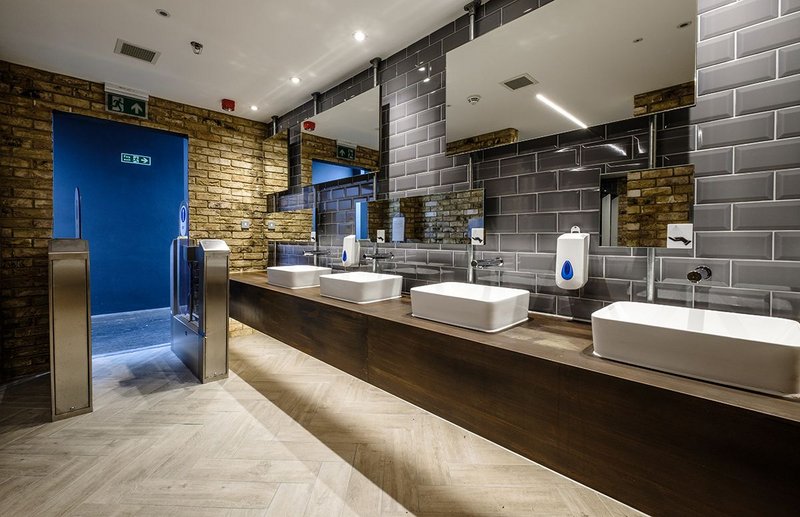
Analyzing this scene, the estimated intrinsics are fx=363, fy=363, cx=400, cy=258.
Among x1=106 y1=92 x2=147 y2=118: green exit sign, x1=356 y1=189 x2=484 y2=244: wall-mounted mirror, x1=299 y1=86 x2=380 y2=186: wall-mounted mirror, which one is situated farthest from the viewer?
x1=106 y1=92 x2=147 y2=118: green exit sign

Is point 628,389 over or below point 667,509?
over

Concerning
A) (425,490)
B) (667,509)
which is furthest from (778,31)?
(425,490)

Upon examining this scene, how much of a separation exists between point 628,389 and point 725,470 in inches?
10.0

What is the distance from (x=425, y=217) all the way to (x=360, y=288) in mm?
755

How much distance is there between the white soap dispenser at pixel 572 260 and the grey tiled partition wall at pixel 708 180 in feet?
0.34

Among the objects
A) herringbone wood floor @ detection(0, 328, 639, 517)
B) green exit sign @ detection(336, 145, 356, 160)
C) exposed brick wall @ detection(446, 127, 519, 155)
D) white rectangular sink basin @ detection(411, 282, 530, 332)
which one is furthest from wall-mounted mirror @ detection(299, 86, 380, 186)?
herringbone wood floor @ detection(0, 328, 639, 517)

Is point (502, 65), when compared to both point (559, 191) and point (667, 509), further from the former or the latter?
point (667, 509)

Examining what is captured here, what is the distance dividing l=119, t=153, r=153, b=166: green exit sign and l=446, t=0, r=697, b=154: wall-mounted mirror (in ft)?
18.8

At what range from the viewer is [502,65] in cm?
207

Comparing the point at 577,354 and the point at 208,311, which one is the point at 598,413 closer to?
the point at 577,354

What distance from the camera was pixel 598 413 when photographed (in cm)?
110

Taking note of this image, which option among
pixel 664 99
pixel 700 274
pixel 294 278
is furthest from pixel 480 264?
pixel 294 278

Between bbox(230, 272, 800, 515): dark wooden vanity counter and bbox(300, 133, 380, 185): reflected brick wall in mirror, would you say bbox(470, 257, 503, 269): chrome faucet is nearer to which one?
bbox(230, 272, 800, 515): dark wooden vanity counter

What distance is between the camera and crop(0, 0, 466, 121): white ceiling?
7.70ft
